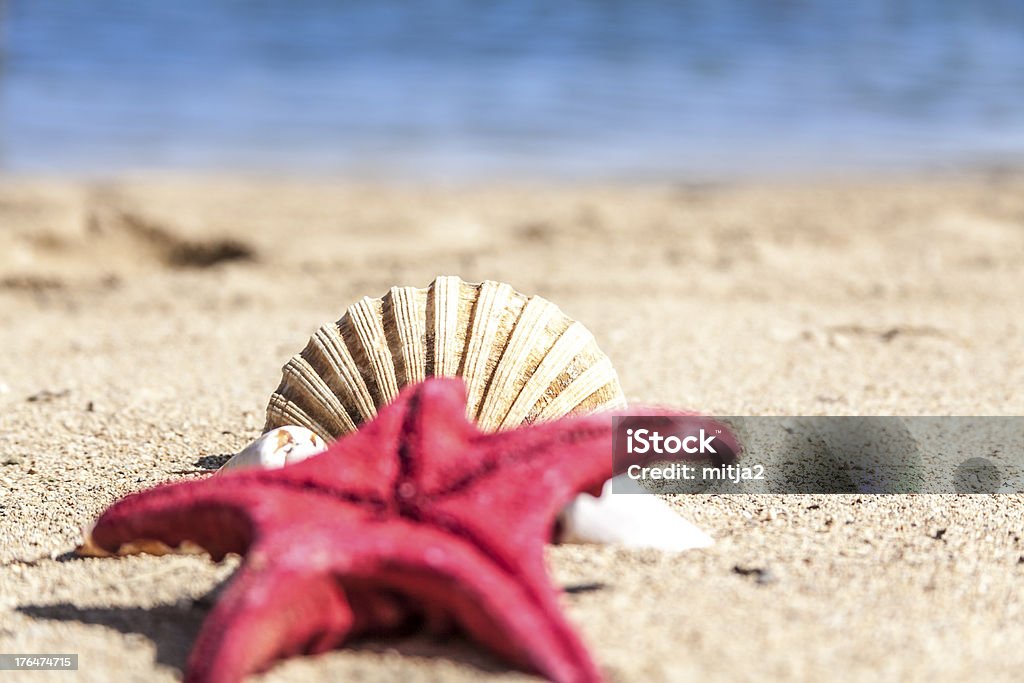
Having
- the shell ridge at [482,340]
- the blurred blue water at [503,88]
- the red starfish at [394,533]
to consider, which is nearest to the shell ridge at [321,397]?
the shell ridge at [482,340]

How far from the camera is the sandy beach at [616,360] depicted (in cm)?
187

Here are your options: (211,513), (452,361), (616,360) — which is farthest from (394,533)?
(616,360)

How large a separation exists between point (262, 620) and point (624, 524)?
Result: 0.84m

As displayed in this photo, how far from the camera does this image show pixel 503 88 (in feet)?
38.0

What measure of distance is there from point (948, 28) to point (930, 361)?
13.7m

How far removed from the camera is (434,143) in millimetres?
9391

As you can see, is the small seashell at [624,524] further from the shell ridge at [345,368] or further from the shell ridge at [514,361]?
the shell ridge at [345,368]

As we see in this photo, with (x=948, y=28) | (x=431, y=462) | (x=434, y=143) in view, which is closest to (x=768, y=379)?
(x=431, y=462)

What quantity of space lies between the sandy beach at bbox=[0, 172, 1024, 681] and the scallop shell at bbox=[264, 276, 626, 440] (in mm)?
385

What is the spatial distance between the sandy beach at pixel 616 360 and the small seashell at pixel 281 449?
0.87 feet

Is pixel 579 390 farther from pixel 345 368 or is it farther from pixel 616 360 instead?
pixel 616 360

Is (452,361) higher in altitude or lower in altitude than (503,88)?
lower

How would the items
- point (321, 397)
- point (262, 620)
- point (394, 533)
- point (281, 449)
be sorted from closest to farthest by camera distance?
1. point (262, 620)
2. point (394, 533)
3. point (281, 449)
4. point (321, 397)

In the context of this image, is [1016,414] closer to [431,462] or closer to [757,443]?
[757,443]
